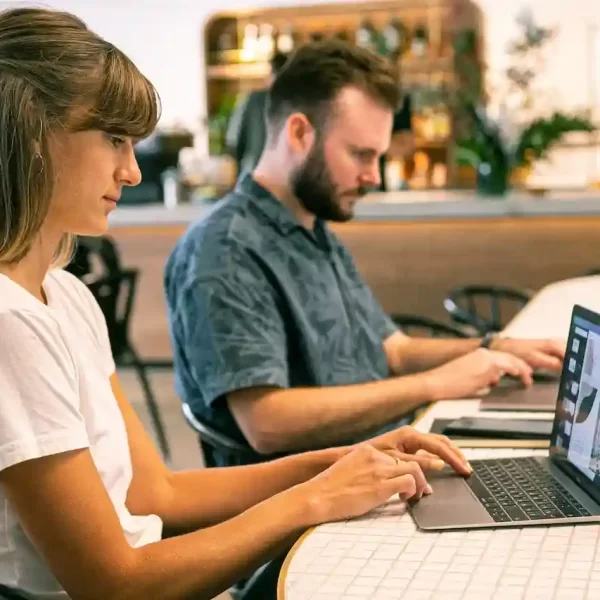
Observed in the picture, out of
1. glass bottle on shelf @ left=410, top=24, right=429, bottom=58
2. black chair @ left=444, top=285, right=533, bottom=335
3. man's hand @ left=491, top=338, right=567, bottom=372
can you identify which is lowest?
black chair @ left=444, top=285, right=533, bottom=335

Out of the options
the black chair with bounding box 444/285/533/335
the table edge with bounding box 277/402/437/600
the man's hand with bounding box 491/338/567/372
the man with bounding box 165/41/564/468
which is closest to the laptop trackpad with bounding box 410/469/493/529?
the table edge with bounding box 277/402/437/600

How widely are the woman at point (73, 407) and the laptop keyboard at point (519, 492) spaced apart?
6 centimetres

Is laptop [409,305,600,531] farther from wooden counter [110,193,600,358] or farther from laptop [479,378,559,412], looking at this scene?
wooden counter [110,193,600,358]

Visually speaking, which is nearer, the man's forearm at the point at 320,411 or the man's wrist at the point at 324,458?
the man's wrist at the point at 324,458

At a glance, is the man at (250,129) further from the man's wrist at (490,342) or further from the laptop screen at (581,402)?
the laptop screen at (581,402)

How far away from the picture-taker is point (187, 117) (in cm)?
788

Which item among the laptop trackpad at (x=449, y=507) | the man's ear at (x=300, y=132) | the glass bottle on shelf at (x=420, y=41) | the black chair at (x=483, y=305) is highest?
the glass bottle on shelf at (x=420, y=41)

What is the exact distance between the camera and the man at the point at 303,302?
1.74m

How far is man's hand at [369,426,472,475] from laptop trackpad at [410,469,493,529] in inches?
0.8

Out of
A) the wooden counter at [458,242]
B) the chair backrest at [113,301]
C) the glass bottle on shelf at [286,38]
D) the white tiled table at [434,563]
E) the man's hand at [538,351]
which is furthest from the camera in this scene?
the glass bottle on shelf at [286,38]

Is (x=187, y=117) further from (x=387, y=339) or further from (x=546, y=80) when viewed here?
(x=387, y=339)

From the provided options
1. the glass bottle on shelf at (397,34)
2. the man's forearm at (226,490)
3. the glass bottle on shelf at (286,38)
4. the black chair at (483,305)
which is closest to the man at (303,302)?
the man's forearm at (226,490)

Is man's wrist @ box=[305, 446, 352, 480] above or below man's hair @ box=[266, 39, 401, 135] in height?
below

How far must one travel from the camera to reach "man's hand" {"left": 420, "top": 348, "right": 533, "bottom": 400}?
6.00 feet
